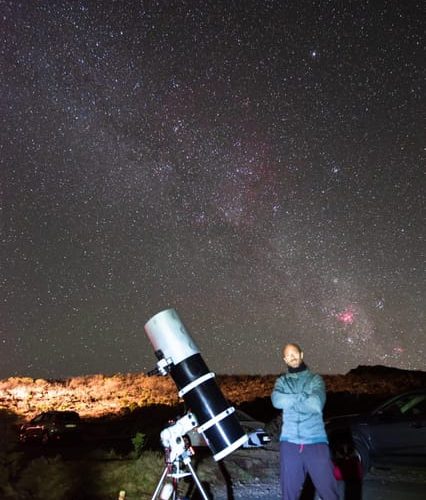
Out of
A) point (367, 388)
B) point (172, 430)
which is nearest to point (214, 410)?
point (172, 430)

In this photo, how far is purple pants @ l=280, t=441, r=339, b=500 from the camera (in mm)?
4875

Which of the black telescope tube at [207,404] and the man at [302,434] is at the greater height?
the black telescope tube at [207,404]

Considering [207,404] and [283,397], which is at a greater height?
[207,404]

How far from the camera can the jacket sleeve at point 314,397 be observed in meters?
4.90

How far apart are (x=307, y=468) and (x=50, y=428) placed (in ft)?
50.5

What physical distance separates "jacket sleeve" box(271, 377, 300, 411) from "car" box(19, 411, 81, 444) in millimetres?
15157

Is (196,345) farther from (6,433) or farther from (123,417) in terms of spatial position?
(123,417)

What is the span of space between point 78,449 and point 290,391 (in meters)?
12.5

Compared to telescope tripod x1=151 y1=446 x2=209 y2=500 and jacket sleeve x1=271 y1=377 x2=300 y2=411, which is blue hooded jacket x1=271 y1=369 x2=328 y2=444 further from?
telescope tripod x1=151 y1=446 x2=209 y2=500

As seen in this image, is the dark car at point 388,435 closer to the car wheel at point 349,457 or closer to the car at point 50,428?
the car wheel at point 349,457

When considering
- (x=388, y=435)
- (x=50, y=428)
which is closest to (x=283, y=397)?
(x=388, y=435)

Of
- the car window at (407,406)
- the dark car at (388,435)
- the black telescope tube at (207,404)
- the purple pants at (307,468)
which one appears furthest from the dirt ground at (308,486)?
the black telescope tube at (207,404)

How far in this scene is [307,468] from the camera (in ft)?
16.2

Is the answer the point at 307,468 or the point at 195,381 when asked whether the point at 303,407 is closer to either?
the point at 307,468
